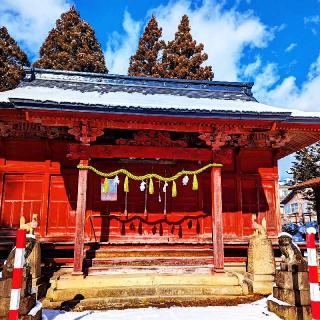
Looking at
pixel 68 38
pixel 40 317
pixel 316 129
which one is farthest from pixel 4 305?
pixel 68 38

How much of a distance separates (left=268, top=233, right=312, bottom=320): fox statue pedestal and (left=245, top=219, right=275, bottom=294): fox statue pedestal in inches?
63.4

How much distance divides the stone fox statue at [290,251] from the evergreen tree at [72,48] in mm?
24253

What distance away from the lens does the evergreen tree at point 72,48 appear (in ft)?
87.5

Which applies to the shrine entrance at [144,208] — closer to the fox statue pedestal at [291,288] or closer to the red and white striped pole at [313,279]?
the fox statue pedestal at [291,288]

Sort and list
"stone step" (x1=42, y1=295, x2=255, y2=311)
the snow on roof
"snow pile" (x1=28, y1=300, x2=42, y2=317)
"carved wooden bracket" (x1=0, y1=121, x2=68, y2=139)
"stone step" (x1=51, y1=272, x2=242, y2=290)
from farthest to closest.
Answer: the snow on roof
"carved wooden bracket" (x1=0, y1=121, x2=68, y2=139)
"stone step" (x1=51, y1=272, x2=242, y2=290)
"stone step" (x1=42, y1=295, x2=255, y2=311)
"snow pile" (x1=28, y1=300, x2=42, y2=317)

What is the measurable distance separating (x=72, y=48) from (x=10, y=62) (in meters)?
5.28

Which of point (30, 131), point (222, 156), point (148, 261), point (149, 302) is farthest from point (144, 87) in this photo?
point (149, 302)

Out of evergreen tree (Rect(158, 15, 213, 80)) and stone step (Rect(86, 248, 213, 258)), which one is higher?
evergreen tree (Rect(158, 15, 213, 80))

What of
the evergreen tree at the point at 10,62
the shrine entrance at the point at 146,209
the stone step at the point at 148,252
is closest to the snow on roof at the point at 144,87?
the shrine entrance at the point at 146,209

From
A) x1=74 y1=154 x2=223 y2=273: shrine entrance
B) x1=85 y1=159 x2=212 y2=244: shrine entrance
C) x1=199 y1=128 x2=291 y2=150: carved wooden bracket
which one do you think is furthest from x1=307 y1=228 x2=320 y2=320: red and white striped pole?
x1=85 y1=159 x2=212 y2=244: shrine entrance

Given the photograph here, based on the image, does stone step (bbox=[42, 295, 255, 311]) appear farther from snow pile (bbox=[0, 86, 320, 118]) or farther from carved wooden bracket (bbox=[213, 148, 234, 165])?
snow pile (bbox=[0, 86, 320, 118])

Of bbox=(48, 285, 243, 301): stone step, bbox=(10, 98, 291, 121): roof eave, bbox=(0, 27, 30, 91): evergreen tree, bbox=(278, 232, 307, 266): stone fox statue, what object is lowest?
bbox=(48, 285, 243, 301): stone step

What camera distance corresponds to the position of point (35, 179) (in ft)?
37.6

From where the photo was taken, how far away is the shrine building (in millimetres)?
9055
